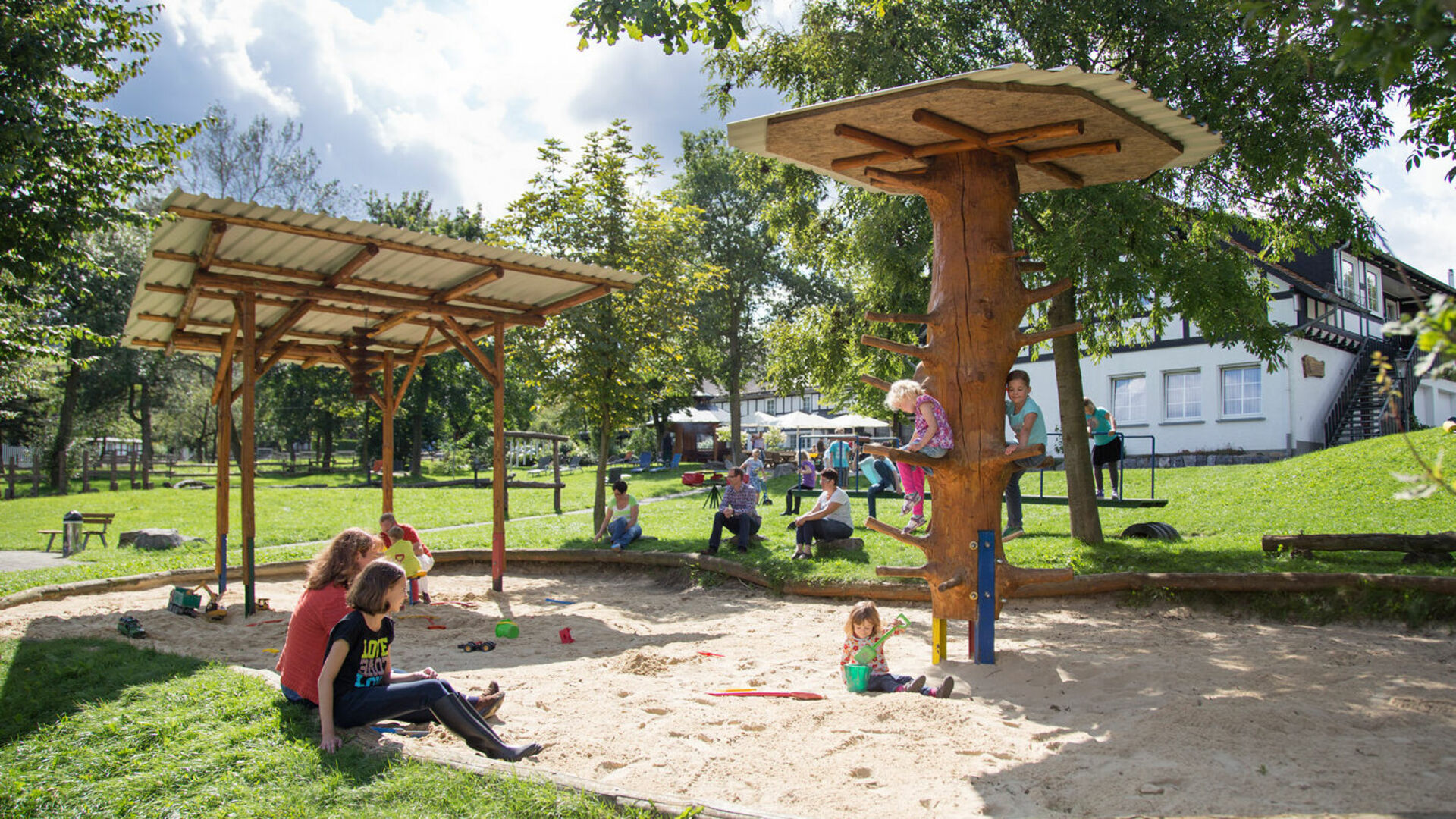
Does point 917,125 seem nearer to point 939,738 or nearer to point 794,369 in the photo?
point 939,738

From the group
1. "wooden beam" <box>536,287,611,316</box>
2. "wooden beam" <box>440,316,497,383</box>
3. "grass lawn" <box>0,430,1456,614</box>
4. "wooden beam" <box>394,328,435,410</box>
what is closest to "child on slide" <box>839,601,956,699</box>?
"grass lawn" <box>0,430,1456,614</box>

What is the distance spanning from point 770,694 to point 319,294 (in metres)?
7.00

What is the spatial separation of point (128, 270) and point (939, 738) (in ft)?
132

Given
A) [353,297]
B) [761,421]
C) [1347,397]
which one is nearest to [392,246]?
[353,297]

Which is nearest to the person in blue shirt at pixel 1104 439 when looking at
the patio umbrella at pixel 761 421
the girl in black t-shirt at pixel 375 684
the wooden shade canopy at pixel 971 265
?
the wooden shade canopy at pixel 971 265

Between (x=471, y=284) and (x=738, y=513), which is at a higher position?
(x=471, y=284)

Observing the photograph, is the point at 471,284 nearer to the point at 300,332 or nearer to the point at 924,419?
the point at 300,332

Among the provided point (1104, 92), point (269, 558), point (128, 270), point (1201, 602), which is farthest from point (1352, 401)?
point (128, 270)

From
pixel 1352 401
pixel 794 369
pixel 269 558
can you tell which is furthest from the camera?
pixel 1352 401

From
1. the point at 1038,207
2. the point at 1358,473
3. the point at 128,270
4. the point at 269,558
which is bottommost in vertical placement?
the point at 269,558

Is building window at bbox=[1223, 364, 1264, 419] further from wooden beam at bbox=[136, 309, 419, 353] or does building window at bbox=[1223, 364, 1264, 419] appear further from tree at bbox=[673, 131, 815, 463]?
wooden beam at bbox=[136, 309, 419, 353]

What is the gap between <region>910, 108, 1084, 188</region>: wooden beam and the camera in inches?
227

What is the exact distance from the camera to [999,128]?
20.0ft

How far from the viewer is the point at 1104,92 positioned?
529 cm
